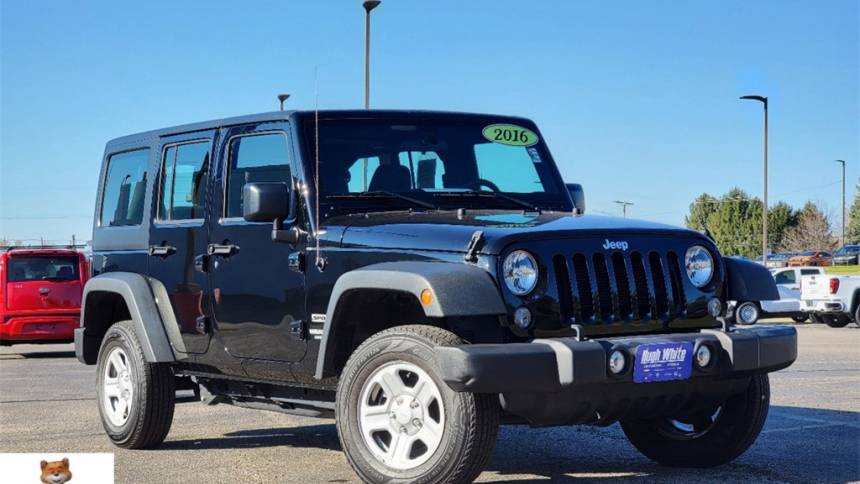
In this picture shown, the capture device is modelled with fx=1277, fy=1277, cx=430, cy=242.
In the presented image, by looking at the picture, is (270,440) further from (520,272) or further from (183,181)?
(520,272)

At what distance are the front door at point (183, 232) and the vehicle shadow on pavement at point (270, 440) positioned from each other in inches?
36.4

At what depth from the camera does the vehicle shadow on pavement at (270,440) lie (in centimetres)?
855

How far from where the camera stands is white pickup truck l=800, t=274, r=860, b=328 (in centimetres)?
2884

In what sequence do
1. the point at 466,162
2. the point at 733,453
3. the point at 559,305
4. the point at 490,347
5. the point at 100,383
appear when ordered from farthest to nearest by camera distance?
the point at 100,383
the point at 466,162
the point at 733,453
the point at 559,305
the point at 490,347

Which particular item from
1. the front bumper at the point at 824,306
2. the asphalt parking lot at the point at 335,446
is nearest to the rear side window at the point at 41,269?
the asphalt parking lot at the point at 335,446

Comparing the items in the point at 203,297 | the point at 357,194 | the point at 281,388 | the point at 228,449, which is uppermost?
the point at 357,194

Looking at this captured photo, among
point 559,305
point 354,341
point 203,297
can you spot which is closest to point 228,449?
point 203,297

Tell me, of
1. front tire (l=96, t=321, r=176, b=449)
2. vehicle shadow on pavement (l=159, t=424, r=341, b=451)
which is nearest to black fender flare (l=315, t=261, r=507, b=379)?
vehicle shadow on pavement (l=159, t=424, r=341, b=451)

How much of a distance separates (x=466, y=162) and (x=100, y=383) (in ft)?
10.5

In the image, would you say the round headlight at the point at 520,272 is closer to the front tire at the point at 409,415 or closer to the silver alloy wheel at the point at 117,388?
the front tire at the point at 409,415

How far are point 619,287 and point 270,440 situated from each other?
11.2ft

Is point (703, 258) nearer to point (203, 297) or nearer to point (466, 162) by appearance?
point (466, 162)

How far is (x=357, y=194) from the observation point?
7199 mm

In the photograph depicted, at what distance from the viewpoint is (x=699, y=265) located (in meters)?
6.73
